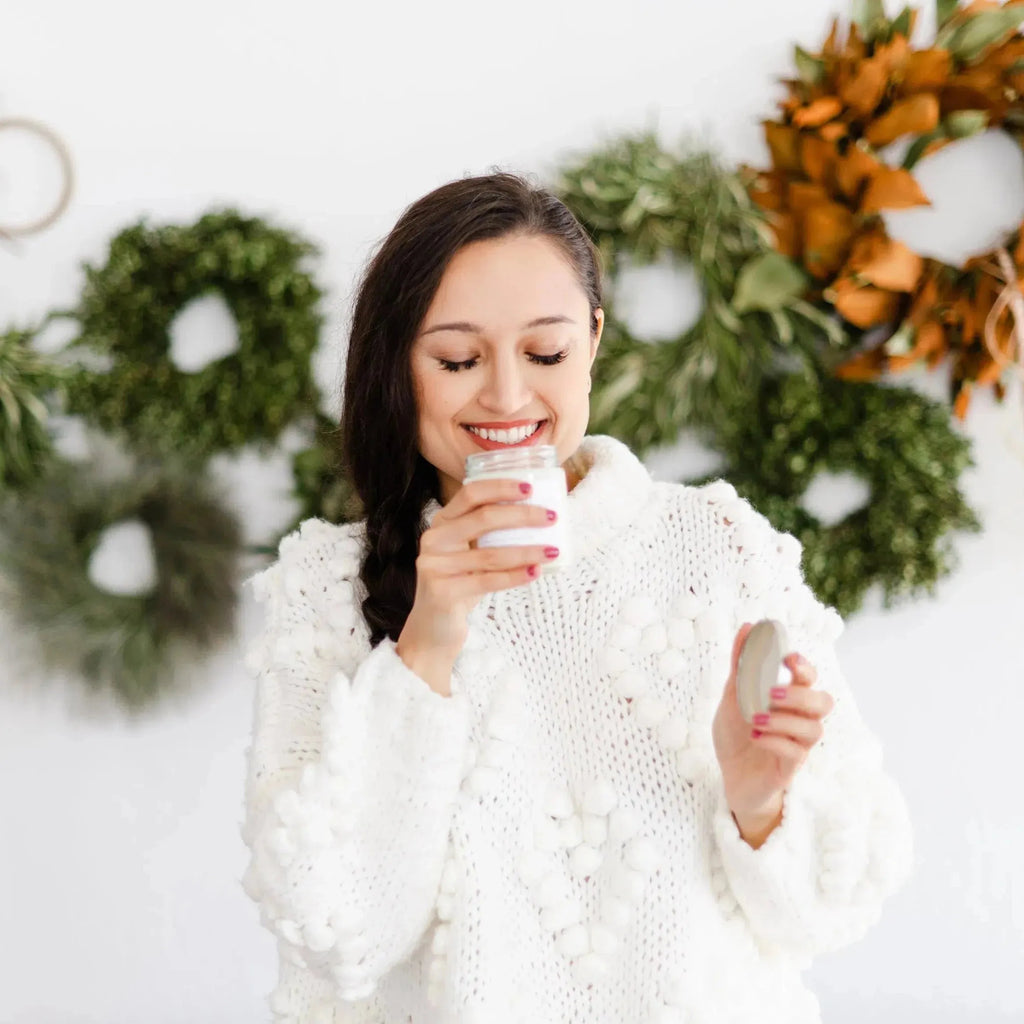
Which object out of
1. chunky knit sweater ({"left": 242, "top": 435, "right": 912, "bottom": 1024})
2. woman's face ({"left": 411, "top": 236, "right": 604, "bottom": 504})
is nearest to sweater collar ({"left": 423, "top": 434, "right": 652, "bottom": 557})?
chunky knit sweater ({"left": 242, "top": 435, "right": 912, "bottom": 1024})

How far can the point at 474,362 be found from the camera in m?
1.02

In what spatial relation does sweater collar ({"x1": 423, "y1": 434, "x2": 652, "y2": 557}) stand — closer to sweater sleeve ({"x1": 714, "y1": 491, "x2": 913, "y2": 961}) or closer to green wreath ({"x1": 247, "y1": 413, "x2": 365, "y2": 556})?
sweater sleeve ({"x1": 714, "y1": 491, "x2": 913, "y2": 961})

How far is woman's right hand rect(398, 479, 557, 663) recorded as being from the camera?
34.6 inches

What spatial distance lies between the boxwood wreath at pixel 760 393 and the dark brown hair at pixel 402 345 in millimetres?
660

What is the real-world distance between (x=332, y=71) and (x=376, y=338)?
1.03m

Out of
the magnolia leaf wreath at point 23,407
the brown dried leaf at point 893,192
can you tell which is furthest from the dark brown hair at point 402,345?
the magnolia leaf wreath at point 23,407

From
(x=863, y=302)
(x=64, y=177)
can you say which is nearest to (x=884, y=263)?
(x=863, y=302)

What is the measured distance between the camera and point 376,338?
1115 millimetres

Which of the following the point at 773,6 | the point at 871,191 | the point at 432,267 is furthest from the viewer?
the point at 773,6

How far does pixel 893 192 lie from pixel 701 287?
320mm

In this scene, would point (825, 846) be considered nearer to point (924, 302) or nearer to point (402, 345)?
point (402, 345)

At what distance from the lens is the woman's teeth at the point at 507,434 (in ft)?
3.35

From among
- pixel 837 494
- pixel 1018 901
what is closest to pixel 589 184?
pixel 837 494

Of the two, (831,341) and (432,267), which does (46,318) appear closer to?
(432,267)
